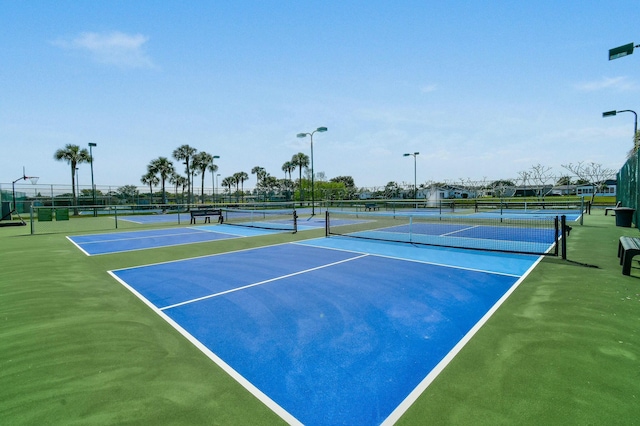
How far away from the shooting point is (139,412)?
114 inches

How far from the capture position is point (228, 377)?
3.44m

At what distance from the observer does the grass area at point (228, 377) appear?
2.85 metres

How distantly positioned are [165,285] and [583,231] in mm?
17871

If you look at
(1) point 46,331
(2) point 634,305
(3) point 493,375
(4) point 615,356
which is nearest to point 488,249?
(2) point 634,305

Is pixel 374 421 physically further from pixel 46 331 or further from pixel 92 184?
pixel 92 184

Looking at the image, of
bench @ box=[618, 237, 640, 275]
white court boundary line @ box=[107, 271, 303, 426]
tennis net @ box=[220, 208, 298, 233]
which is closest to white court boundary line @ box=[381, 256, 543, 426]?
white court boundary line @ box=[107, 271, 303, 426]

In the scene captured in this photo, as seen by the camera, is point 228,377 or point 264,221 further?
point 264,221

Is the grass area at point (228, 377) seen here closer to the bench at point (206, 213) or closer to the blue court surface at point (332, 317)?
the blue court surface at point (332, 317)

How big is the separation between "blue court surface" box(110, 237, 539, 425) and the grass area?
10.5 inches

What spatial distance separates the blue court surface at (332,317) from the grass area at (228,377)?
0.88ft

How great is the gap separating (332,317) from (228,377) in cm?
204

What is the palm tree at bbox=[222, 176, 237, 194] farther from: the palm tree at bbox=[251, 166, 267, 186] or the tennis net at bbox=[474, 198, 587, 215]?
the tennis net at bbox=[474, 198, 587, 215]

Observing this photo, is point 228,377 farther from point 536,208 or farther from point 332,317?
point 536,208

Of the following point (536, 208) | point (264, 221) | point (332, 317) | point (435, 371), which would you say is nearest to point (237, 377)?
point (332, 317)
